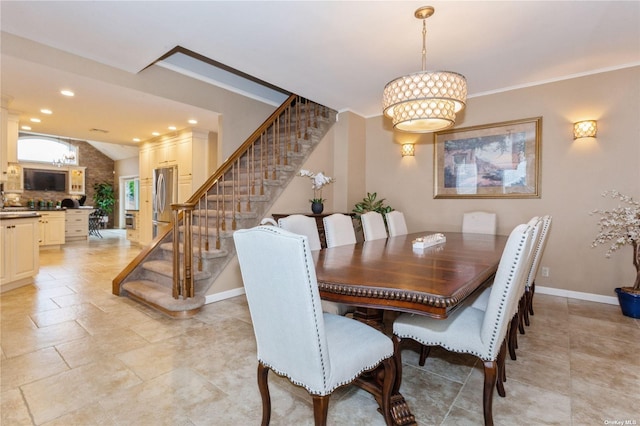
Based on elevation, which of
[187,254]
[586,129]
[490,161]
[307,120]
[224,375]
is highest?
[307,120]

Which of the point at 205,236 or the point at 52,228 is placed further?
the point at 52,228

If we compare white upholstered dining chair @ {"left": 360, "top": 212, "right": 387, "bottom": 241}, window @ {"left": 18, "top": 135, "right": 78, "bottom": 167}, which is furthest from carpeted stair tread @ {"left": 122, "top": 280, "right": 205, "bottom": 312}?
window @ {"left": 18, "top": 135, "right": 78, "bottom": 167}

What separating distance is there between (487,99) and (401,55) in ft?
5.88

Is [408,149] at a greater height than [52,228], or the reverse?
[408,149]

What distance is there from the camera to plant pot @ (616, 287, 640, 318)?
3.03 meters

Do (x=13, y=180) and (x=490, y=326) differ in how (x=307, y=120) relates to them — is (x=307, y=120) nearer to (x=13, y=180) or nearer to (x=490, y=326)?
(x=490, y=326)

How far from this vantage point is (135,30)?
279cm

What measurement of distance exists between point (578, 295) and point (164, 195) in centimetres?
676

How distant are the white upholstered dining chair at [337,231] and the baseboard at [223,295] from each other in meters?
1.55

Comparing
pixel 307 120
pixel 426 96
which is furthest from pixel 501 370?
pixel 307 120

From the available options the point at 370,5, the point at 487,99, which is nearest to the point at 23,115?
the point at 370,5

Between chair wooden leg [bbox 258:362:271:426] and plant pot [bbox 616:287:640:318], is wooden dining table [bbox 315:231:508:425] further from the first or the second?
plant pot [bbox 616:287:640:318]

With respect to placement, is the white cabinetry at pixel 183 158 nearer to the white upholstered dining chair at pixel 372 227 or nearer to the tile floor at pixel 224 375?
the tile floor at pixel 224 375

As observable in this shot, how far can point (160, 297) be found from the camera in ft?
10.5
